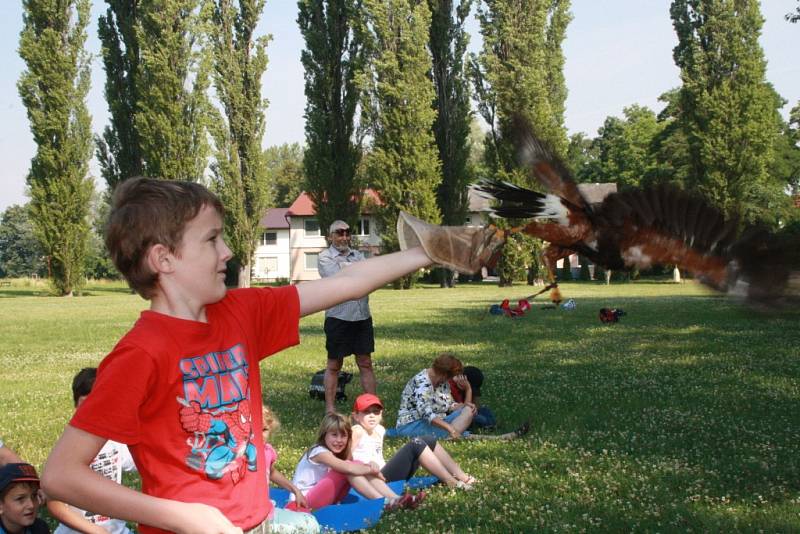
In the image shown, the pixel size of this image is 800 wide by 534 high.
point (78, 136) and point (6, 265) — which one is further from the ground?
point (78, 136)

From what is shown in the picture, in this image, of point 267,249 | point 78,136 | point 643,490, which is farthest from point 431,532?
point 267,249

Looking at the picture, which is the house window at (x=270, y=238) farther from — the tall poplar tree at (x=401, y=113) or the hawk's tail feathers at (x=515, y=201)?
the hawk's tail feathers at (x=515, y=201)

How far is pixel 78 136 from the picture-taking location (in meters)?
45.8

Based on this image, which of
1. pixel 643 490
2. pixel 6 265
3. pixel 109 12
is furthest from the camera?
pixel 6 265

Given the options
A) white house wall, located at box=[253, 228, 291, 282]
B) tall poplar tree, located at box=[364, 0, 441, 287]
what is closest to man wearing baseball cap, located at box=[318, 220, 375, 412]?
tall poplar tree, located at box=[364, 0, 441, 287]

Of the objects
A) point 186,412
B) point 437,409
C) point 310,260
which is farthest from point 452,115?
point 186,412

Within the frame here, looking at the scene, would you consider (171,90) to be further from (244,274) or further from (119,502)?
(119,502)

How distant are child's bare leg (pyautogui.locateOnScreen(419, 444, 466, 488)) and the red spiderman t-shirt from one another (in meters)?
4.23

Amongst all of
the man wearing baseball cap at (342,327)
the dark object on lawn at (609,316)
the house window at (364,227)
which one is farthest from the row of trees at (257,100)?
the man wearing baseball cap at (342,327)

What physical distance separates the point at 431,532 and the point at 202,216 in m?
3.69

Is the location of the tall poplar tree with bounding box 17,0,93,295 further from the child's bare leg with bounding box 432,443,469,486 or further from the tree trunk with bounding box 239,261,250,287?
the child's bare leg with bounding box 432,443,469,486

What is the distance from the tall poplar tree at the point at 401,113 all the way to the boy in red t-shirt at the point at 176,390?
1674 inches

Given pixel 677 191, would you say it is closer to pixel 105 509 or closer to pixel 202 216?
pixel 202 216

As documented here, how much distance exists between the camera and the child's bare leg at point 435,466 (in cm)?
662
